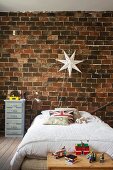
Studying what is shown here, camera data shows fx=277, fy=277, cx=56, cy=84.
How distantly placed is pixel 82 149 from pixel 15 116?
2.56 meters

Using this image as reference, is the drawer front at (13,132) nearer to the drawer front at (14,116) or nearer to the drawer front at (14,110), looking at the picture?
the drawer front at (14,116)

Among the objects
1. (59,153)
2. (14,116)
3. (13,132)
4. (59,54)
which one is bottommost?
(13,132)

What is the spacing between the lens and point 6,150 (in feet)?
14.9

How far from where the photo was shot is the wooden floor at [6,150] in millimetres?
3822

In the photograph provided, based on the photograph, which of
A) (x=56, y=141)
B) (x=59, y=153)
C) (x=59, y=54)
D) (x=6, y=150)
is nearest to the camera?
(x=59, y=153)

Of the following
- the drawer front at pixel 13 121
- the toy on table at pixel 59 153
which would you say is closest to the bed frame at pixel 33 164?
the toy on table at pixel 59 153

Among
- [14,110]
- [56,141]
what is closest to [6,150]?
A: [14,110]

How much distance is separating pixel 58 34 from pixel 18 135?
2.23 metres

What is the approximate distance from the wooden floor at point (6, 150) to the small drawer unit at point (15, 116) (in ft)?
0.70

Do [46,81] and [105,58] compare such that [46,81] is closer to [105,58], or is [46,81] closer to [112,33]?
[105,58]

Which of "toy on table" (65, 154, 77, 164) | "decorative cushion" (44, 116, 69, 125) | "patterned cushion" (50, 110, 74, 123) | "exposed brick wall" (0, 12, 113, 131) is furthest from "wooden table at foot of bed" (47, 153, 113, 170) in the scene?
"exposed brick wall" (0, 12, 113, 131)

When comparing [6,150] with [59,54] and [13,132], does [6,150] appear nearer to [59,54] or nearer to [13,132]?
[13,132]

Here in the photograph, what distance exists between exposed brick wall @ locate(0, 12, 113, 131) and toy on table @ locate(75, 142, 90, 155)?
2.62m

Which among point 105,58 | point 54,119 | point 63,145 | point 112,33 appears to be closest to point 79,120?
point 54,119
